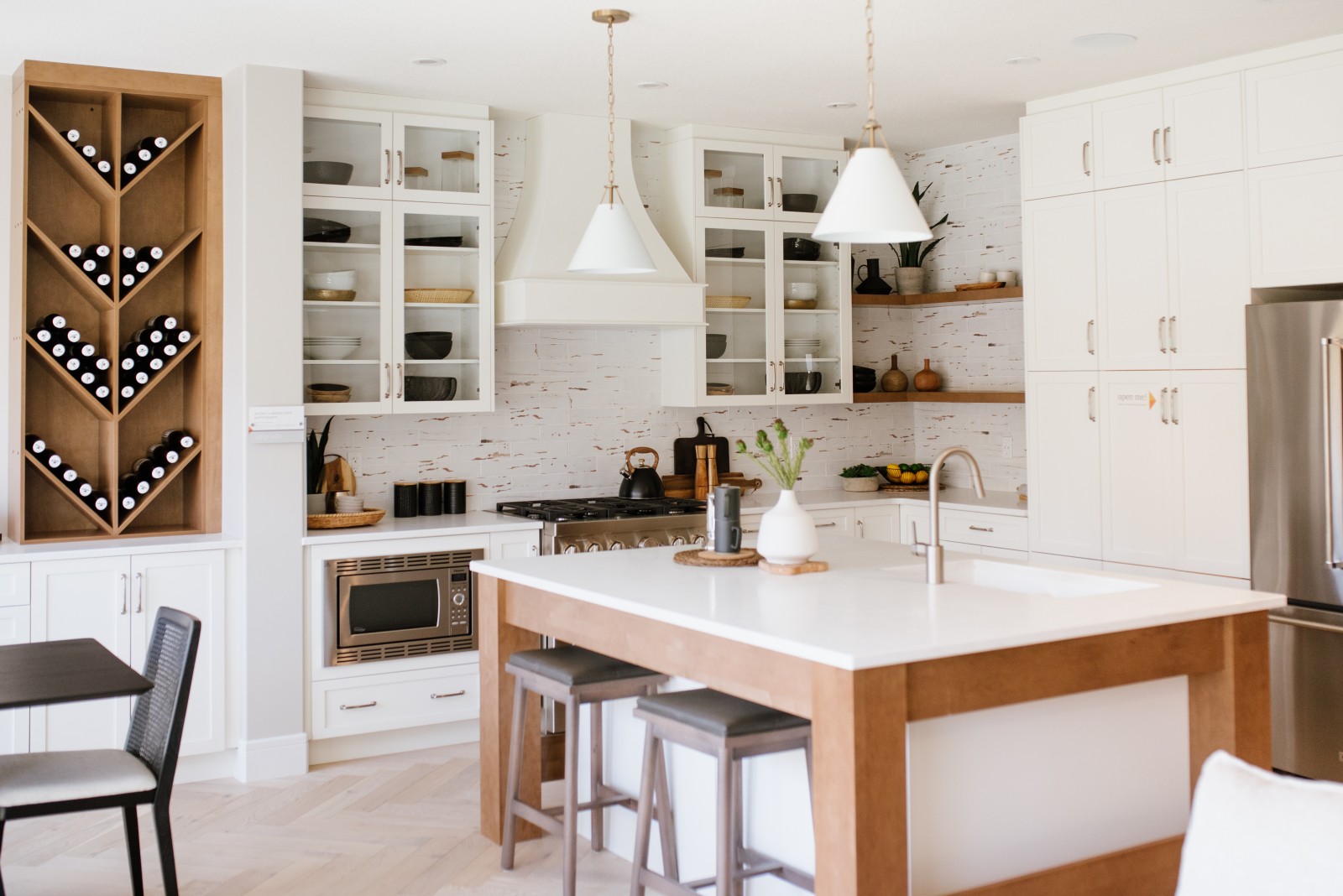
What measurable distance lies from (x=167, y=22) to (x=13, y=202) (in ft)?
4.04

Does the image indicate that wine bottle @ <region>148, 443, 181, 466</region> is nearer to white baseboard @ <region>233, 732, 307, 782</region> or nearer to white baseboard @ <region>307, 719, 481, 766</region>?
white baseboard @ <region>233, 732, 307, 782</region>

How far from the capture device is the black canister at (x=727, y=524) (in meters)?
3.79

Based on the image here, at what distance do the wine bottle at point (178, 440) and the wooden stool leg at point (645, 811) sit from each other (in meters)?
2.80

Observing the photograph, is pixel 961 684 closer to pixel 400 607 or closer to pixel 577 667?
pixel 577 667

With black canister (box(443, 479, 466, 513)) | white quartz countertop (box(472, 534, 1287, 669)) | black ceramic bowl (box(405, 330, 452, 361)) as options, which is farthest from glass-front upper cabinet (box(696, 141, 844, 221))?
white quartz countertop (box(472, 534, 1287, 669))

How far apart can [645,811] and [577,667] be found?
564 millimetres

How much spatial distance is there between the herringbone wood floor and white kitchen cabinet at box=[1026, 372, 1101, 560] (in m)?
2.59

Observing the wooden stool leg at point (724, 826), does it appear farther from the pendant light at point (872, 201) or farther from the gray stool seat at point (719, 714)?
the pendant light at point (872, 201)

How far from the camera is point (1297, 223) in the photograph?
457 cm

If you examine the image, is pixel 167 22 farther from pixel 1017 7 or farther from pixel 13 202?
pixel 1017 7

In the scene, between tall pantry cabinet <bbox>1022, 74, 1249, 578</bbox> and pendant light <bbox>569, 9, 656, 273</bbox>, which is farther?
tall pantry cabinet <bbox>1022, 74, 1249, 578</bbox>

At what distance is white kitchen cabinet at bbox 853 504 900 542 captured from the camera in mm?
6238

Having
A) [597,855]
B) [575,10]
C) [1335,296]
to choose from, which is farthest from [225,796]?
[1335,296]

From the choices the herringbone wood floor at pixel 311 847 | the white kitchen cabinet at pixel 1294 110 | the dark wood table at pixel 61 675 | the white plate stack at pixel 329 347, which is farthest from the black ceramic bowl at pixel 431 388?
the white kitchen cabinet at pixel 1294 110
